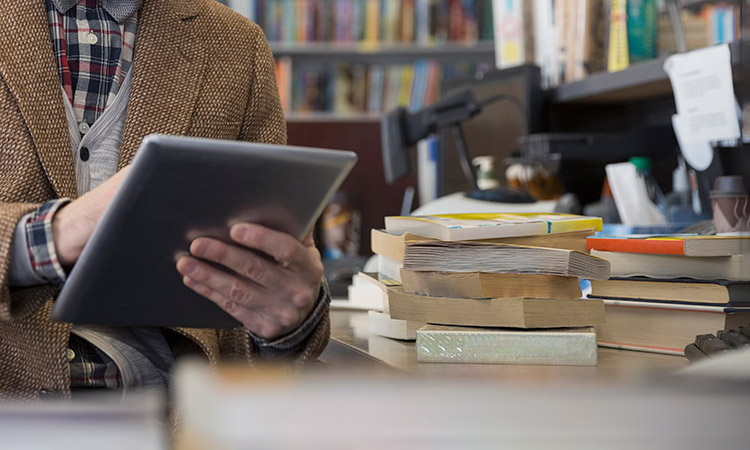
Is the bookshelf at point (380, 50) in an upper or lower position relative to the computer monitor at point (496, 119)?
upper

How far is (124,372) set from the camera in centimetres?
91

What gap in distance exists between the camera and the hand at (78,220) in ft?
2.49

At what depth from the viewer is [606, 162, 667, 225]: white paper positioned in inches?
63.1

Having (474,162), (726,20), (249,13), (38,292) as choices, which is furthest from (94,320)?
(249,13)

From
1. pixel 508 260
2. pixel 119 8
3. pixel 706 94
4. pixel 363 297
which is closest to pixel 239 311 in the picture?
pixel 508 260

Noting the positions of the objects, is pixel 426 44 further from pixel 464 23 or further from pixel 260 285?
pixel 260 285

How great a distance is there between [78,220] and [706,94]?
3.62ft

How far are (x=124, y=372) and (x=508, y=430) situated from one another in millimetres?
687

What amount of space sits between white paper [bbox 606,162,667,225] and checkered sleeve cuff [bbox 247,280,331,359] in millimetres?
827

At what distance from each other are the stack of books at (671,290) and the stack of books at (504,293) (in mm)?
75

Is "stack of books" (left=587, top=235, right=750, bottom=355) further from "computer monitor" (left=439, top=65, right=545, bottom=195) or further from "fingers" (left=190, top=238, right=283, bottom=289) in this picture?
"computer monitor" (left=439, top=65, right=545, bottom=195)

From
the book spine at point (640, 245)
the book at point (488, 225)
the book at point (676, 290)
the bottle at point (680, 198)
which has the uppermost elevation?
the book at point (488, 225)

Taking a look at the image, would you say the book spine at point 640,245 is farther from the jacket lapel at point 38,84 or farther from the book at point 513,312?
the jacket lapel at point 38,84

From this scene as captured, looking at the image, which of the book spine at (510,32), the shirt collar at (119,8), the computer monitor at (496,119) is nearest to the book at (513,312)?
the shirt collar at (119,8)
